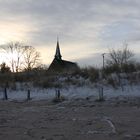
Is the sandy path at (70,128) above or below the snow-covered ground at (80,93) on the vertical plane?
below

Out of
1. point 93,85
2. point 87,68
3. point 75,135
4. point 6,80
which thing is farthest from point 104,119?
point 6,80

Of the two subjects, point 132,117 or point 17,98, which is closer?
point 132,117

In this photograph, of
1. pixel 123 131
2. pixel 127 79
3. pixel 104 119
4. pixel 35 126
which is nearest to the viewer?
pixel 123 131

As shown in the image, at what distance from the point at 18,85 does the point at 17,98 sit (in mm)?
4428

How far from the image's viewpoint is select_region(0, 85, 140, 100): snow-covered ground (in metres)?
32.8

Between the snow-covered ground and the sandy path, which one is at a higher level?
the snow-covered ground

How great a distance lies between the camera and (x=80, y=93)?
3447cm

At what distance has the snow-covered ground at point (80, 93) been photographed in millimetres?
32750

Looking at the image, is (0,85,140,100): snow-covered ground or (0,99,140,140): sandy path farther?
(0,85,140,100): snow-covered ground

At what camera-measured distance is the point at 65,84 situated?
38.2 metres

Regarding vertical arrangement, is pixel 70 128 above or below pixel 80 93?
below

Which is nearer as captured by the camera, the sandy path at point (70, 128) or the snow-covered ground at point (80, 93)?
the sandy path at point (70, 128)

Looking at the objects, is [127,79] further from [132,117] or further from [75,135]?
[75,135]

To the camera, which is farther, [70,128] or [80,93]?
[80,93]
